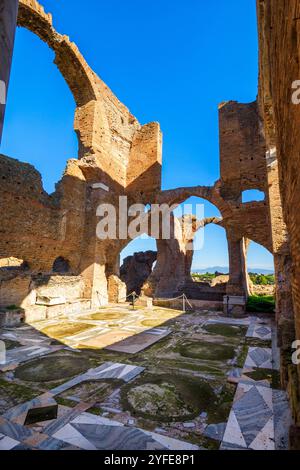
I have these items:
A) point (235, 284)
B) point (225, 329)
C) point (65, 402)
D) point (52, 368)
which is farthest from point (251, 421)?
point (235, 284)

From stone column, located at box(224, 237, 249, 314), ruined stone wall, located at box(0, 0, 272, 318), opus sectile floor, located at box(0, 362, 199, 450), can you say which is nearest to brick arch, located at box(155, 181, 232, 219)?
ruined stone wall, located at box(0, 0, 272, 318)

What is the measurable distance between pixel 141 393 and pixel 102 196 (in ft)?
35.9

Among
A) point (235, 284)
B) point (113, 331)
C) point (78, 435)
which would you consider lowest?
point (113, 331)

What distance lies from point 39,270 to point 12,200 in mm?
2992

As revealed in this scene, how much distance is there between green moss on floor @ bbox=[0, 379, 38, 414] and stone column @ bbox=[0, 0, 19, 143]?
3.18 meters

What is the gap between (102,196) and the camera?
519 inches

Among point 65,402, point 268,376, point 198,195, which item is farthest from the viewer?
point 198,195

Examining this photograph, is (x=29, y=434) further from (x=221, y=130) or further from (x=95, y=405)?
(x=221, y=130)

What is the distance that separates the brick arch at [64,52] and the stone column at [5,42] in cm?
1199

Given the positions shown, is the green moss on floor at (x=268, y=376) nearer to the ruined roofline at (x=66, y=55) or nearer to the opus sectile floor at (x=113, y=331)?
the opus sectile floor at (x=113, y=331)

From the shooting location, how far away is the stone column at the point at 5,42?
4.50 ft

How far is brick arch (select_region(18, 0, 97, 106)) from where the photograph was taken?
34.1ft

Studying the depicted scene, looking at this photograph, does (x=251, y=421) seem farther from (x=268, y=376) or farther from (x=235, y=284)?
(x=235, y=284)

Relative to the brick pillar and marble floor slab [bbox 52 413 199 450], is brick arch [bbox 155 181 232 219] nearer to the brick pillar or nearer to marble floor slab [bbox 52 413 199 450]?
the brick pillar
